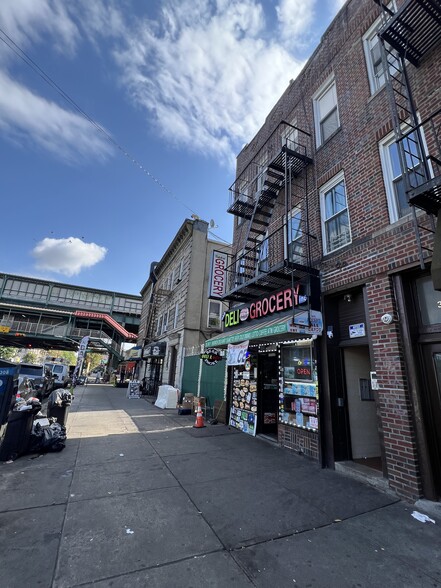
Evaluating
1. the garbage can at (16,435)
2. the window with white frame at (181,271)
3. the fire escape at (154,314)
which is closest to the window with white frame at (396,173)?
the garbage can at (16,435)

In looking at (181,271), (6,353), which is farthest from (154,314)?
(6,353)

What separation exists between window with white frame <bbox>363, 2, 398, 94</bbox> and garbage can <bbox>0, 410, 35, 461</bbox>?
10.7 metres

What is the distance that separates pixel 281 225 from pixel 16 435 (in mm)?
8832

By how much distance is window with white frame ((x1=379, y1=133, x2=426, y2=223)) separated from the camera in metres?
5.48

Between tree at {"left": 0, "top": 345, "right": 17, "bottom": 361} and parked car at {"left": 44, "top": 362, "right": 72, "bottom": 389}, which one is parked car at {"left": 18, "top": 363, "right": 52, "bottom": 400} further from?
tree at {"left": 0, "top": 345, "right": 17, "bottom": 361}

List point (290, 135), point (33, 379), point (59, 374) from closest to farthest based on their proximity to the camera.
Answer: point (290, 135), point (33, 379), point (59, 374)

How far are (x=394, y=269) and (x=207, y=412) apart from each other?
9.27m

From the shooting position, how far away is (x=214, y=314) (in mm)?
19031

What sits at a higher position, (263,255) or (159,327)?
(263,255)

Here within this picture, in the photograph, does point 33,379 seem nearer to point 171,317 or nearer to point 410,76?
point 171,317

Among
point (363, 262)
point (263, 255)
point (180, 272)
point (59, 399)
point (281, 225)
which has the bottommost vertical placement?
point (59, 399)

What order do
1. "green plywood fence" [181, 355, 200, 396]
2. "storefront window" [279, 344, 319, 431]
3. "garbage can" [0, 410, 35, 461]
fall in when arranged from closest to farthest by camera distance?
"garbage can" [0, 410, 35, 461] < "storefront window" [279, 344, 319, 431] < "green plywood fence" [181, 355, 200, 396]

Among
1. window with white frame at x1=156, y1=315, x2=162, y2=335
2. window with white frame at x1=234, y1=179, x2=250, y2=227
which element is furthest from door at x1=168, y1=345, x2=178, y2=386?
window with white frame at x1=234, y1=179, x2=250, y2=227

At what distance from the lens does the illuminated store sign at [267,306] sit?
22.4ft
